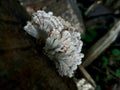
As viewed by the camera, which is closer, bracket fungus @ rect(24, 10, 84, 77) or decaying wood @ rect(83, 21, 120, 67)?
bracket fungus @ rect(24, 10, 84, 77)

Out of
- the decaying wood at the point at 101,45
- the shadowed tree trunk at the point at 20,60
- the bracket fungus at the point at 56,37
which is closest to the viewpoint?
the shadowed tree trunk at the point at 20,60

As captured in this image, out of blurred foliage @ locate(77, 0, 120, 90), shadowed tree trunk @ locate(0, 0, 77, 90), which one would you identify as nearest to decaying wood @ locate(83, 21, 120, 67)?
blurred foliage @ locate(77, 0, 120, 90)

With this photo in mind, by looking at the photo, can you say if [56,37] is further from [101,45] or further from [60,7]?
[101,45]

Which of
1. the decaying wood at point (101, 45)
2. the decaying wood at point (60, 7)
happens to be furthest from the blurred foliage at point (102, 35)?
the decaying wood at point (60, 7)

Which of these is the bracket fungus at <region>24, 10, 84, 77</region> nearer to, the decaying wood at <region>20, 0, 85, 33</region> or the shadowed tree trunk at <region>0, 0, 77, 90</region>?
the shadowed tree trunk at <region>0, 0, 77, 90</region>

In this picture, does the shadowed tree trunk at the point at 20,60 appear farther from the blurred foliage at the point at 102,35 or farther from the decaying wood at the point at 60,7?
the blurred foliage at the point at 102,35

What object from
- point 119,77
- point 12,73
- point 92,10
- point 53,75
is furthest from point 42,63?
point 92,10

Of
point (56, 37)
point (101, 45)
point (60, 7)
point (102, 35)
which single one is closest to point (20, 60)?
point (56, 37)
